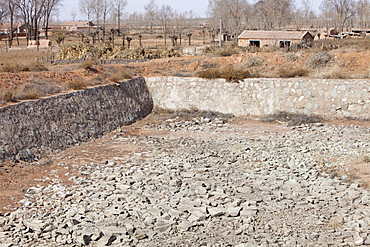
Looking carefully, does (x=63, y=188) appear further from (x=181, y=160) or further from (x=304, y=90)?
(x=304, y=90)

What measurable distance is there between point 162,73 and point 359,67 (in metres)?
11.4

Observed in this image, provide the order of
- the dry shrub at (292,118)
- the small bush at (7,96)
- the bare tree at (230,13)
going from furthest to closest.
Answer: the bare tree at (230,13) → the dry shrub at (292,118) → the small bush at (7,96)

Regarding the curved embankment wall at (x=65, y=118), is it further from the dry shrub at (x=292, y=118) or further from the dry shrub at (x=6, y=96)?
the dry shrub at (x=292, y=118)

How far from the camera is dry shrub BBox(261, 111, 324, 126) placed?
21.4m

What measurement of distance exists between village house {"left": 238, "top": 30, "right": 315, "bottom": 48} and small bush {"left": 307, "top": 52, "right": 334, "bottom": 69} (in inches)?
559

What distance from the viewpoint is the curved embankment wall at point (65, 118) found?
15.7 m

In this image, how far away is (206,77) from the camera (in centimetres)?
2472

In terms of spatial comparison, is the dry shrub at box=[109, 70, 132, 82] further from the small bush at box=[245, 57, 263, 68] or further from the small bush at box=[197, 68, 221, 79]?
the small bush at box=[245, 57, 263, 68]

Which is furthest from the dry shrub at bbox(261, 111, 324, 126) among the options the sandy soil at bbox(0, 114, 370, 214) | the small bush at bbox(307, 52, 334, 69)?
the small bush at bbox(307, 52, 334, 69)

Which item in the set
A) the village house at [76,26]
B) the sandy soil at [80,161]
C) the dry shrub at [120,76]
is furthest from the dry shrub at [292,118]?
the village house at [76,26]

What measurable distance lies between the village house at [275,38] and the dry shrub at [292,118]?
19.5 m

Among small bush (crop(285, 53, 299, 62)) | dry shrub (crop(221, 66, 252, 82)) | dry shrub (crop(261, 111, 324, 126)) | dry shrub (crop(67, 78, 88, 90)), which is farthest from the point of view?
small bush (crop(285, 53, 299, 62))

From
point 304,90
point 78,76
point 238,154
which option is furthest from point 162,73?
point 238,154

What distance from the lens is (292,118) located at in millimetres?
21891
